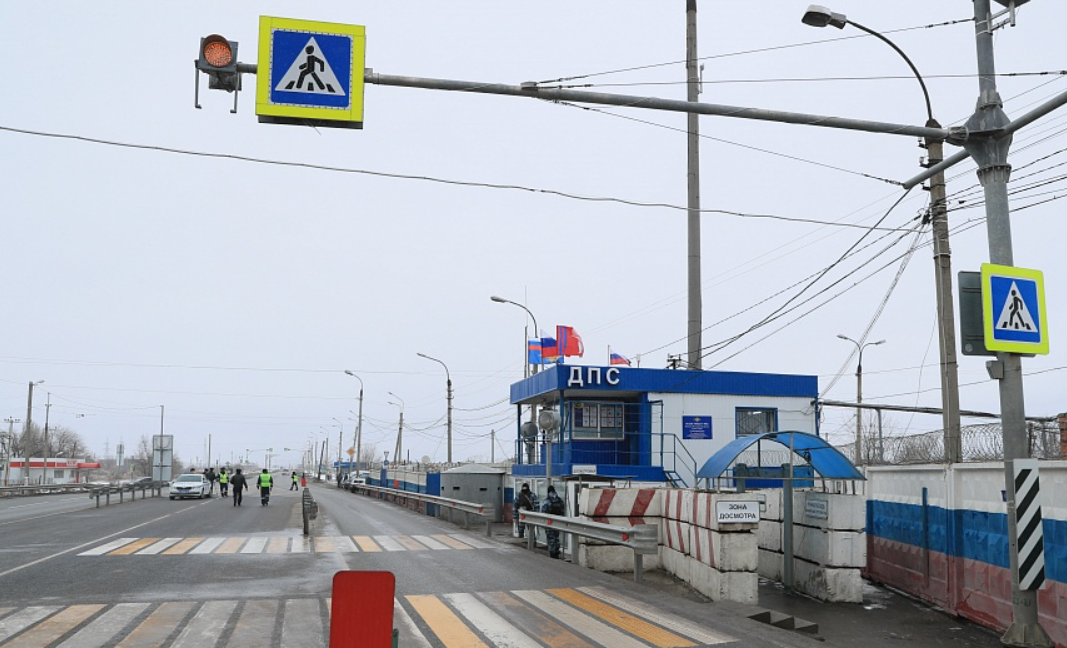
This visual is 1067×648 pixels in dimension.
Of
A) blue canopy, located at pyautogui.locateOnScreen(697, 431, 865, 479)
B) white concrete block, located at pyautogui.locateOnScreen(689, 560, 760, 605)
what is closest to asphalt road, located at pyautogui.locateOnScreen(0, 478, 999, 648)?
white concrete block, located at pyautogui.locateOnScreen(689, 560, 760, 605)

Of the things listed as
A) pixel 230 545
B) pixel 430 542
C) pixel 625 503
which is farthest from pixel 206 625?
pixel 430 542

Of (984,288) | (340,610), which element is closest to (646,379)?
(984,288)

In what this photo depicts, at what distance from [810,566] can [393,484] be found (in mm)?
38145

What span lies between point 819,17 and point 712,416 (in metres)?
19.5

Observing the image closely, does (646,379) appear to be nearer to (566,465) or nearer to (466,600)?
(566,465)

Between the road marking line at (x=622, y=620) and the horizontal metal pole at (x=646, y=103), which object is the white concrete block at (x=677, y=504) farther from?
the horizontal metal pole at (x=646, y=103)

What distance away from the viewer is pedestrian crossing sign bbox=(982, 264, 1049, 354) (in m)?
10.0

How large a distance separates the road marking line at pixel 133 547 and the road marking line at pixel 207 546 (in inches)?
46.0

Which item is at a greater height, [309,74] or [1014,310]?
[309,74]

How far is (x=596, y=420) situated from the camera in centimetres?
3061

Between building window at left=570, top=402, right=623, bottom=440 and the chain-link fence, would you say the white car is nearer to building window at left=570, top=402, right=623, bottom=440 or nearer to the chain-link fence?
building window at left=570, top=402, right=623, bottom=440

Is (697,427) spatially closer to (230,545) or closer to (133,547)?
(230,545)

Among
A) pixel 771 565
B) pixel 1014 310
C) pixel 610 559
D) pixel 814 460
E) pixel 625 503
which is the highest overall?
pixel 1014 310

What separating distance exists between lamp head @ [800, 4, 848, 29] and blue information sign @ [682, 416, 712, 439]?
19043 millimetres
